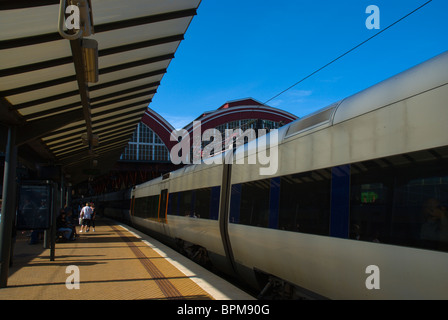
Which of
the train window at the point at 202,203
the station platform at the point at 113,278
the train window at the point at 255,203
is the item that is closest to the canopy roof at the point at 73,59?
the station platform at the point at 113,278

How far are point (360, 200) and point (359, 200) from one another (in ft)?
0.04

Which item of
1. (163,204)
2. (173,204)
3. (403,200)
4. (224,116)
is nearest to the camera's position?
(403,200)

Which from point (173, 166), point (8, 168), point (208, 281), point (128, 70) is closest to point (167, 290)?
point (208, 281)

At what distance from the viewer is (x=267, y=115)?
46.8 meters

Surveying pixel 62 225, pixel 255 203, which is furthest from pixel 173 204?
pixel 255 203

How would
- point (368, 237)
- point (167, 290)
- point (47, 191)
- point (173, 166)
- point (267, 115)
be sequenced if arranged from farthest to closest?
point (267, 115), point (173, 166), point (47, 191), point (167, 290), point (368, 237)

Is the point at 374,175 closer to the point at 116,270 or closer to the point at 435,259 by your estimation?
the point at 435,259

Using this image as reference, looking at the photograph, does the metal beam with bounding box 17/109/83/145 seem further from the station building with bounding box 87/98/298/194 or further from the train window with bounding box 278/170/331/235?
the station building with bounding box 87/98/298/194

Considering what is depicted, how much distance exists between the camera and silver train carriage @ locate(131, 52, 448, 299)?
3254 mm

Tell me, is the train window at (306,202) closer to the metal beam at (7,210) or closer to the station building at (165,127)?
the metal beam at (7,210)

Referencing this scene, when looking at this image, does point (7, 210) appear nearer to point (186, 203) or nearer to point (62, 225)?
point (186, 203)

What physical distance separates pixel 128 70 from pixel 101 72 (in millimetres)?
917

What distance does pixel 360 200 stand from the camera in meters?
4.05

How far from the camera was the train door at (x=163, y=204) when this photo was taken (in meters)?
13.8
